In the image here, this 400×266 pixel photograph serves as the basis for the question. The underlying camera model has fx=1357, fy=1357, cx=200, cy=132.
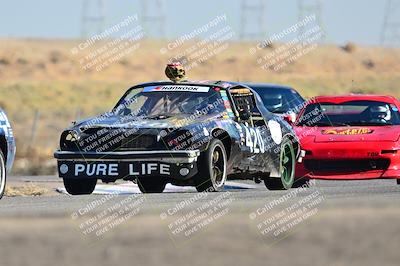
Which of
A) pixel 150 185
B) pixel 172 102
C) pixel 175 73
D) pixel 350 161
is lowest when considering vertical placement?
pixel 350 161

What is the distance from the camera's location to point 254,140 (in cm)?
1695

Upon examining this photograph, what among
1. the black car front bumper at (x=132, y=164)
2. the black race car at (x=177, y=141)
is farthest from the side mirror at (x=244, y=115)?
the black car front bumper at (x=132, y=164)

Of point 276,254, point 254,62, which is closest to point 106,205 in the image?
point 276,254

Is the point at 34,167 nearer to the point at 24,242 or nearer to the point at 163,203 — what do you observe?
the point at 163,203

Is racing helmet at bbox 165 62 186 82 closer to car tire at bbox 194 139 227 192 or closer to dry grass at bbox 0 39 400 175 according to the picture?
car tire at bbox 194 139 227 192

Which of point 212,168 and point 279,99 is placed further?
point 279,99

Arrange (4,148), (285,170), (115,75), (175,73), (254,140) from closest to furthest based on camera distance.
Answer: (4,148)
(254,140)
(175,73)
(285,170)
(115,75)

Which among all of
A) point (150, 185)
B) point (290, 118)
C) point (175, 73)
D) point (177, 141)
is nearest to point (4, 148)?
point (177, 141)

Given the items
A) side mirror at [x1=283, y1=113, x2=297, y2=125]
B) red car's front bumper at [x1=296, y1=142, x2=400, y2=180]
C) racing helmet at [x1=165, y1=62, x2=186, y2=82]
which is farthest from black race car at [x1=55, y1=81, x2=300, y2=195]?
side mirror at [x1=283, y1=113, x2=297, y2=125]

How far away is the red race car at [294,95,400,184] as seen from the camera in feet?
60.8

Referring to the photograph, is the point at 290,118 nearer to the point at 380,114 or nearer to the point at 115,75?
the point at 380,114

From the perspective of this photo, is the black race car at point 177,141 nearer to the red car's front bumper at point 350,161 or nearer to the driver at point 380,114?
the red car's front bumper at point 350,161

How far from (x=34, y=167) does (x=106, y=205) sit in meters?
13.9

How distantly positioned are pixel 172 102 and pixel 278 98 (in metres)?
6.30
